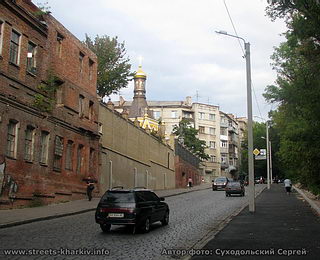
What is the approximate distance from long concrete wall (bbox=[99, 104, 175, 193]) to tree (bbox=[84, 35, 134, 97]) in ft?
20.3

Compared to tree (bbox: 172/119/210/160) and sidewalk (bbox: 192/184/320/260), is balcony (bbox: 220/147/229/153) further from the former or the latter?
sidewalk (bbox: 192/184/320/260)

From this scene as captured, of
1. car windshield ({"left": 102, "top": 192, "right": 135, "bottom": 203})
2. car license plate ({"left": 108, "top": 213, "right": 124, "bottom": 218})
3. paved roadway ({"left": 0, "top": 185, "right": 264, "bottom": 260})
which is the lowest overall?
paved roadway ({"left": 0, "top": 185, "right": 264, "bottom": 260})

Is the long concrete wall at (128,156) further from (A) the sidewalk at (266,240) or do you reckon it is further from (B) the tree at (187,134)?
(B) the tree at (187,134)

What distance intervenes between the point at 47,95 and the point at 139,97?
212ft

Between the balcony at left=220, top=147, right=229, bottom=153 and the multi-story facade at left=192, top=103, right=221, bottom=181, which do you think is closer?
the multi-story facade at left=192, top=103, right=221, bottom=181

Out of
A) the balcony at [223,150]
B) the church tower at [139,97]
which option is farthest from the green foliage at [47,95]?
the balcony at [223,150]

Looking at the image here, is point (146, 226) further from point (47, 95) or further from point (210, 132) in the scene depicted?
point (210, 132)

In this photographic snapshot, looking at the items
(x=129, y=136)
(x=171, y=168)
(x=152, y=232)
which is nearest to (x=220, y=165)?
(x=171, y=168)

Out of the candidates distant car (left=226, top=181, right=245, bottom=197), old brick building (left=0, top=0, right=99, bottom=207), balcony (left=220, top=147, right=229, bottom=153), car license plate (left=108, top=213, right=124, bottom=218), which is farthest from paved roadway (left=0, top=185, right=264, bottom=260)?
balcony (left=220, top=147, right=229, bottom=153)

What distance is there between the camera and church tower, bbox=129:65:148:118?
9075 cm

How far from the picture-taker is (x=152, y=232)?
15.2 metres

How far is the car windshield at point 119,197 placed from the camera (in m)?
15.1

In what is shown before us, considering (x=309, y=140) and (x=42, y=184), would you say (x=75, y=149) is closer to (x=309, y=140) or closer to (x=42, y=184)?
(x=42, y=184)

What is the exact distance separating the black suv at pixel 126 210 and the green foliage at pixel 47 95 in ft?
40.8
